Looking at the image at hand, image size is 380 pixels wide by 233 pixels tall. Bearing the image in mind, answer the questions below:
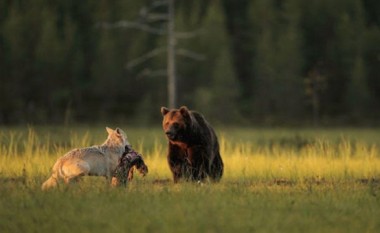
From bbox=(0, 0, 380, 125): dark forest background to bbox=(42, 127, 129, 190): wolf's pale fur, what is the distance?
48118mm

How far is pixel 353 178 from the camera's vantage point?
47.0ft

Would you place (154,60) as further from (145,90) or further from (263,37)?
(263,37)

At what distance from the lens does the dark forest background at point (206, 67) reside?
221ft

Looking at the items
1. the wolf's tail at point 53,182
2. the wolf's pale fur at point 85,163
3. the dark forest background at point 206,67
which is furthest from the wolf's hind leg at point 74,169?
the dark forest background at point 206,67

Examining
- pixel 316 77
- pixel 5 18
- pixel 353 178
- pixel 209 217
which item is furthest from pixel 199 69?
pixel 209 217

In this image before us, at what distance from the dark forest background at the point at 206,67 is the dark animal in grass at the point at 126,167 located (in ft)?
156

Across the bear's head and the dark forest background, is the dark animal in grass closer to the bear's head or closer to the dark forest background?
the bear's head

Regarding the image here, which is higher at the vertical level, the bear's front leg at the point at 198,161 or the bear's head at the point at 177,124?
the bear's head at the point at 177,124

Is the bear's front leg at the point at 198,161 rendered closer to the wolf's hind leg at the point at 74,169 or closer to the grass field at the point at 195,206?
the grass field at the point at 195,206

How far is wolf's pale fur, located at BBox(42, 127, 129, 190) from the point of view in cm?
1122

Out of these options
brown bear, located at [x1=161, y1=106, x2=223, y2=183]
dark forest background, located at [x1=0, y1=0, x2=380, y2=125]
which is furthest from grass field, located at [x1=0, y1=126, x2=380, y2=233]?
dark forest background, located at [x1=0, y1=0, x2=380, y2=125]

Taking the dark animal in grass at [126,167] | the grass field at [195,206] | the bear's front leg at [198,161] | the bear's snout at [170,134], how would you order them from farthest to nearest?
1. the bear's front leg at [198,161]
2. the bear's snout at [170,134]
3. the dark animal in grass at [126,167]
4. the grass field at [195,206]

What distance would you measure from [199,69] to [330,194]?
207 ft

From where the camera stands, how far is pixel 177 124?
1298 centimetres
